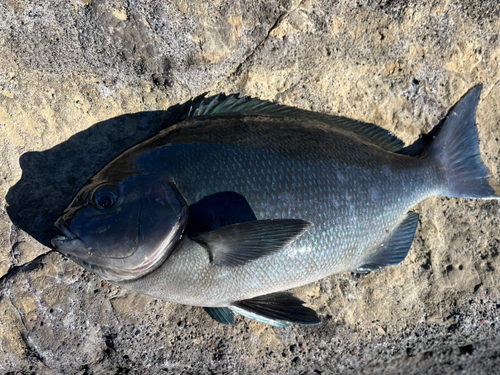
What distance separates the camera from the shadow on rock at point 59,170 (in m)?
2.09

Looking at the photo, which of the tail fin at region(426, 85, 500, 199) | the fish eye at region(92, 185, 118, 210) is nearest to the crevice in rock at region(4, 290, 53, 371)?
the fish eye at region(92, 185, 118, 210)

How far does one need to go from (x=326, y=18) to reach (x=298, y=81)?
1.43ft

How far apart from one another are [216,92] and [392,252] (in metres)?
1.54

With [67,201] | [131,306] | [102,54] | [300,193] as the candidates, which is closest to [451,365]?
[300,193]

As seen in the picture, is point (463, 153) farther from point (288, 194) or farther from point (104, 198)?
point (104, 198)

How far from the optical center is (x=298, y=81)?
88.9 inches

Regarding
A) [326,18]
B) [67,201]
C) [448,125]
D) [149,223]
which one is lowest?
[67,201]

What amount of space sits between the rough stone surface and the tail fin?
12 cm

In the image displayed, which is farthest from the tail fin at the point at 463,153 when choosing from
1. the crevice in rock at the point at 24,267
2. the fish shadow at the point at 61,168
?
the crevice in rock at the point at 24,267

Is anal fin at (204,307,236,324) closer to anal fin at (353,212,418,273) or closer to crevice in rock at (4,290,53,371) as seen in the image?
anal fin at (353,212,418,273)

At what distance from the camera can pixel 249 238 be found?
1712 mm

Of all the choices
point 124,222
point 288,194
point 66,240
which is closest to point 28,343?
point 66,240

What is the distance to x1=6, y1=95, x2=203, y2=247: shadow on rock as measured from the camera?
209cm

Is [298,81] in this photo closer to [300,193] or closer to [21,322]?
[300,193]
